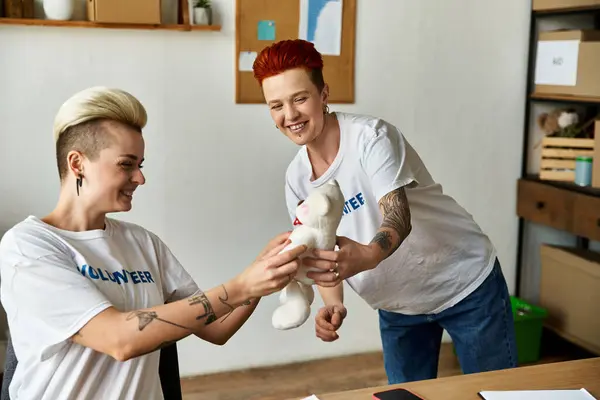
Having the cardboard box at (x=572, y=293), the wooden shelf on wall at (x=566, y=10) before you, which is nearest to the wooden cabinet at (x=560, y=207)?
the cardboard box at (x=572, y=293)

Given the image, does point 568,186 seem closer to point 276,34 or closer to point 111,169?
point 276,34

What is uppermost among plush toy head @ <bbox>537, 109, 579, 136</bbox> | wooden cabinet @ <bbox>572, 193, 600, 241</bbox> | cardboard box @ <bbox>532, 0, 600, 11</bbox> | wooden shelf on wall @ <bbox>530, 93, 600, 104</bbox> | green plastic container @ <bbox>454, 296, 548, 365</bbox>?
cardboard box @ <bbox>532, 0, 600, 11</bbox>

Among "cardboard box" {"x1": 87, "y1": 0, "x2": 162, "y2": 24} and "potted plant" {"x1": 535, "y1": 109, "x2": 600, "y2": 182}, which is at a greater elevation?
"cardboard box" {"x1": 87, "y1": 0, "x2": 162, "y2": 24}

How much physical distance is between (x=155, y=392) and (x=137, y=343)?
0.29 m

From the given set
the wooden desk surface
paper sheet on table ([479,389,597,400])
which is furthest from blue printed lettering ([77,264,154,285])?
paper sheet on table ([479,389,597,400])

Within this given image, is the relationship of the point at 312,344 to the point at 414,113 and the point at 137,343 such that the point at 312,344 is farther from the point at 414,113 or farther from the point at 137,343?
the point at 137,343

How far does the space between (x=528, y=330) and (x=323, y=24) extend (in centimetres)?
172

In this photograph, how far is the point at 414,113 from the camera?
11.1 feet

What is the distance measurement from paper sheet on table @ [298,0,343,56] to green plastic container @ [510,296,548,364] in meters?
1.51

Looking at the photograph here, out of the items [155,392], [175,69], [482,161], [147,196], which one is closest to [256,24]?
[175,69]

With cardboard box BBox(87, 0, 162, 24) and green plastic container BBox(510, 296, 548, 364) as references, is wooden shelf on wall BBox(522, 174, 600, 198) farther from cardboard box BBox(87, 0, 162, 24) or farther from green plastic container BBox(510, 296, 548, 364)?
cardboard box BBox(87, 0, 162, 24)

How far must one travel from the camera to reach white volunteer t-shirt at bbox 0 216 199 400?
51.9 inches

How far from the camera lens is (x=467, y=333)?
6.79 feet

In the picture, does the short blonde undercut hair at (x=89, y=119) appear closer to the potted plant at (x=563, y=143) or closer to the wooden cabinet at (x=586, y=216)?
the wooden cabinet at (x=586, y=216)
